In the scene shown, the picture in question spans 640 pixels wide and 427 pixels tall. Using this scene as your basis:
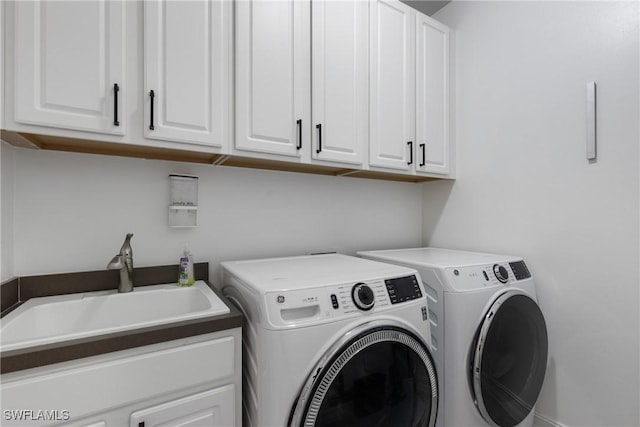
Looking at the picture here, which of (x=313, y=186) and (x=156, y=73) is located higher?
(x=156, y=73)

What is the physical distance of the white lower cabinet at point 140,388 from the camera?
0.82 meters

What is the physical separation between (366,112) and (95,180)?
4.56ft

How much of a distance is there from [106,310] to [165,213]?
0.48m

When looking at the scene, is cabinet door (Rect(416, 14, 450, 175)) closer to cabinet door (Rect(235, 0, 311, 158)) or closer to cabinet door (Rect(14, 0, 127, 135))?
cabinet door (Rect(235, 0, 311, 158))

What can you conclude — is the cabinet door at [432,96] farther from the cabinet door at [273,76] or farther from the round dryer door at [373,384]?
the round dryer door at [373,384]

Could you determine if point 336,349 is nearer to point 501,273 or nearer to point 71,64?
point 501,273

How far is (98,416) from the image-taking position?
892 mm

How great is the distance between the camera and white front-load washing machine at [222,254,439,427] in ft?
3.22

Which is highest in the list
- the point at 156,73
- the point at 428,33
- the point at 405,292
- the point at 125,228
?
the point at 428,33

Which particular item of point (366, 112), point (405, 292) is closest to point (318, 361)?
point (405, 292)

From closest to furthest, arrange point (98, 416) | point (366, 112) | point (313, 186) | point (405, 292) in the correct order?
point (98, 416) < point (405, 292) < point (366, 112) < point (313, 186)

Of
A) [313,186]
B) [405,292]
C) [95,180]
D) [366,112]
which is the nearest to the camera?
[405,292]

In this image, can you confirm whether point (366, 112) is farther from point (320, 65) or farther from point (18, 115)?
point (18, 115)

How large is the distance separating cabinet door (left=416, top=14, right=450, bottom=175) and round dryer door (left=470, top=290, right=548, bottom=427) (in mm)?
963
